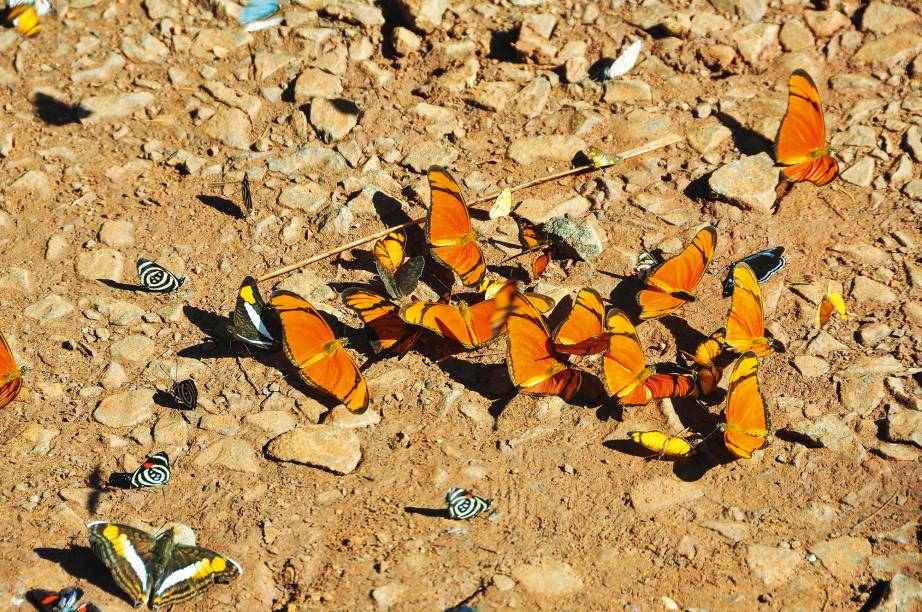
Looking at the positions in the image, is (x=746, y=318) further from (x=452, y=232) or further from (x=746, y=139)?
(x=452, y=232)

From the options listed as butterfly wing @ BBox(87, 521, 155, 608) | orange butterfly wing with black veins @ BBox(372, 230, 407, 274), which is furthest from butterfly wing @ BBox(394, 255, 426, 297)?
butterfly wing @ BBox(87, 521, 155, 608)

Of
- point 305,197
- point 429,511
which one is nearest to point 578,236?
point 305,197

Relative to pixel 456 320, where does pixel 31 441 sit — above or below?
below

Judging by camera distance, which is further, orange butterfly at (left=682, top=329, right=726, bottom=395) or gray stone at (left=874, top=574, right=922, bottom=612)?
orange butterfly at (left=682, top=329, right=726, bottom=395)

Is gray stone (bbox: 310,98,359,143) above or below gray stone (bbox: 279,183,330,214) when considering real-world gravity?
above

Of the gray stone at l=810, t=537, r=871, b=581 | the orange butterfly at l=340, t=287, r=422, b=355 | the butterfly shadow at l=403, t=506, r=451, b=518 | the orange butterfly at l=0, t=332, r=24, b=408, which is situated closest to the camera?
the gray stone at l=810, t=537, r=871, b=581

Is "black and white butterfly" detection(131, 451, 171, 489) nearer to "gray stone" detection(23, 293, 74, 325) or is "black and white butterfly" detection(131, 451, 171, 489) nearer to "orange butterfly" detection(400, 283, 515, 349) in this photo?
"gray stone" detection(23, 293, 74, 325)

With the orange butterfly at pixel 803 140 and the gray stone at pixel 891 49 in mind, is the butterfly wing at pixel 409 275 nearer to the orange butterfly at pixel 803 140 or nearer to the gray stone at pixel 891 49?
the orange butterfly at pixel 803 140
